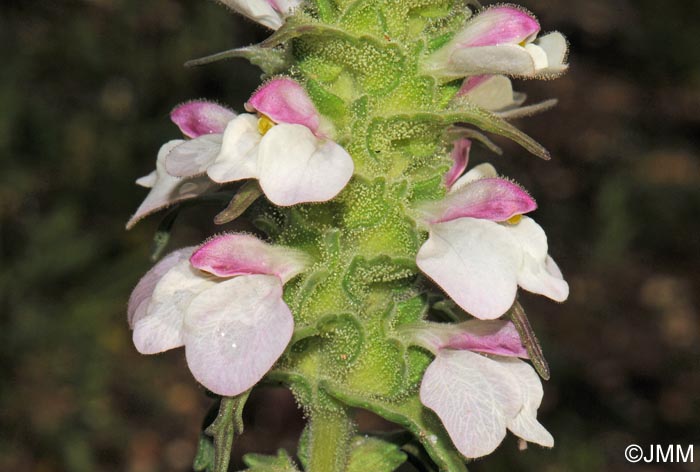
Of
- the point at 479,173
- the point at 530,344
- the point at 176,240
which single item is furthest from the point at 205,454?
the point at 176,240

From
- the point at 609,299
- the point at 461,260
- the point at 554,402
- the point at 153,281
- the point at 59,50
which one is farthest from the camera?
the point at 59,50

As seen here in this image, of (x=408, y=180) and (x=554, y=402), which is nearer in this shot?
(x=408, y=180)

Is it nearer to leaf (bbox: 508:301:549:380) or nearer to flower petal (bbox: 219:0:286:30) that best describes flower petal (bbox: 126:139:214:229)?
flower petal (bbox: 219:0:286:30)

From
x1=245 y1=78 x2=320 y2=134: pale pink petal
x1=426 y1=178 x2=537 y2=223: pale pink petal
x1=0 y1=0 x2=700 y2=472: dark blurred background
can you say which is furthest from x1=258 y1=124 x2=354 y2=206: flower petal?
x1=0 y1=0 x2=700 y2=472: dark blurred background

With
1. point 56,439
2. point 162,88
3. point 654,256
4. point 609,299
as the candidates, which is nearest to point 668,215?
point 654,256

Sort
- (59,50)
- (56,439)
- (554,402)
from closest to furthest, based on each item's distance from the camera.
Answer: (56,439) → (554,402) → (59,50)

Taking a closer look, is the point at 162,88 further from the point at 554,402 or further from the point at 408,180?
the point at 408,180

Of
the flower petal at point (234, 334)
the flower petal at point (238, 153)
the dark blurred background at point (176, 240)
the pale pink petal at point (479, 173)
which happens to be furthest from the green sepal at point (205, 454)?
the dark blurred background at point (176, 240)

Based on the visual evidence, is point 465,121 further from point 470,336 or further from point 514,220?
point 470,336
